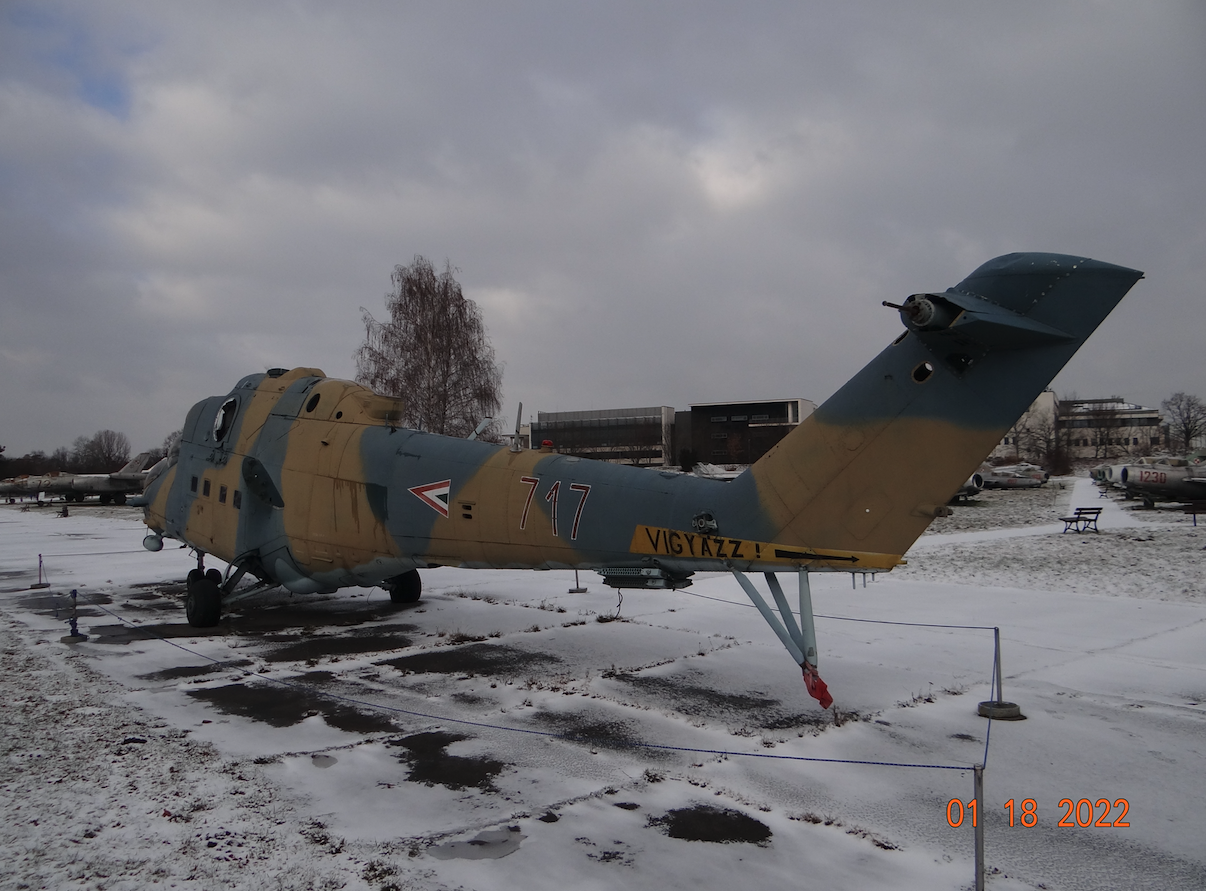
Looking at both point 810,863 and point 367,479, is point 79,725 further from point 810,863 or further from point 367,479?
point 810,863

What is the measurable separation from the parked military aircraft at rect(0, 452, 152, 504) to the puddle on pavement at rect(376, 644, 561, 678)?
132 ft

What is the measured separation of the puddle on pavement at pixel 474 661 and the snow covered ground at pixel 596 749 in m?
0.06

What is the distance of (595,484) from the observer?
7.91 m

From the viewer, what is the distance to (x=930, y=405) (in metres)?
5.83

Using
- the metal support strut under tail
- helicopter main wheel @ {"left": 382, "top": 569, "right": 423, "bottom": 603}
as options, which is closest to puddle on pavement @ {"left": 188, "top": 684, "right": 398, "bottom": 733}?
the metal support strut under tail

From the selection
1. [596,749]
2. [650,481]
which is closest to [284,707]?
[596,749]

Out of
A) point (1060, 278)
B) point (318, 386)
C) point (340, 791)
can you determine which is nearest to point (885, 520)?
point (1060, 278)

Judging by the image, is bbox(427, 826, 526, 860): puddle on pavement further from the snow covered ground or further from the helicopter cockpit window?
the helicopter cockpit window

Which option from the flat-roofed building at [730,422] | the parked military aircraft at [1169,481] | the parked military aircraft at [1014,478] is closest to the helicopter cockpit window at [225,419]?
the parked military aircraft at [1169,481]

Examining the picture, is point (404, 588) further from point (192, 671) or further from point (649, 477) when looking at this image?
point (649, 477)

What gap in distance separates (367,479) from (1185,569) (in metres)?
15.5

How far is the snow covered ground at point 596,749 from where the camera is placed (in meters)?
4.45
